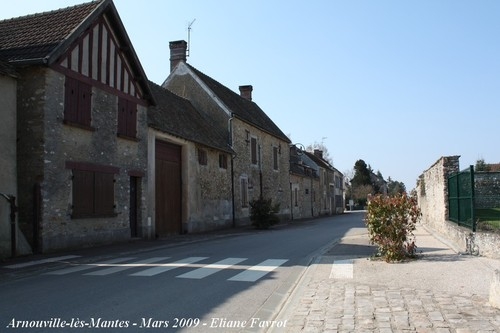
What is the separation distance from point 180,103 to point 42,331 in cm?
2122

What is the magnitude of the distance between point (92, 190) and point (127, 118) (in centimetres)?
340

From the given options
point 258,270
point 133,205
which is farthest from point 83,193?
point 258,270

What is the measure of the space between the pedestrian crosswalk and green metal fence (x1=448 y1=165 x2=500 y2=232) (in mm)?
4602

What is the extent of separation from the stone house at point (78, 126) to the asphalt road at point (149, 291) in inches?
76.4

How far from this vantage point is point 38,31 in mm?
15453

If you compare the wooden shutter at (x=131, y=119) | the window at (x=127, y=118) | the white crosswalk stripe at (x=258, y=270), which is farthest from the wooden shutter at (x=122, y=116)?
the white crosswalk stripe at (x=258, y=270)

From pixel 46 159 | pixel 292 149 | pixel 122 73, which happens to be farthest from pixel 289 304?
pixel 292 149

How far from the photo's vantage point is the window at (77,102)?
14500 mm

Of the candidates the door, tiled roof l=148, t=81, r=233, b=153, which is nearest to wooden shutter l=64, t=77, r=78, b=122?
the door

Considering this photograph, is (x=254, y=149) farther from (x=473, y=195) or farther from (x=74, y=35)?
(x=473, y=195)

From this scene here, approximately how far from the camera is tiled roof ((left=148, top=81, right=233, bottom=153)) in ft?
67.7

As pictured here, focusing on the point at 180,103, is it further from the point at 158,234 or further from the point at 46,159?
the point at 46,159

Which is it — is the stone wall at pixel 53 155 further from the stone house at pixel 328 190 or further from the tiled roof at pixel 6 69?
the stone house at pixel 328 190

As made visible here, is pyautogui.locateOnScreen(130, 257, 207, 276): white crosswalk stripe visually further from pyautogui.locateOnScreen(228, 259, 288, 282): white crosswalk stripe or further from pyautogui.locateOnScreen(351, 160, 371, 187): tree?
pyautogui.locateOnScreen(351, 160, 371, 187): tree
